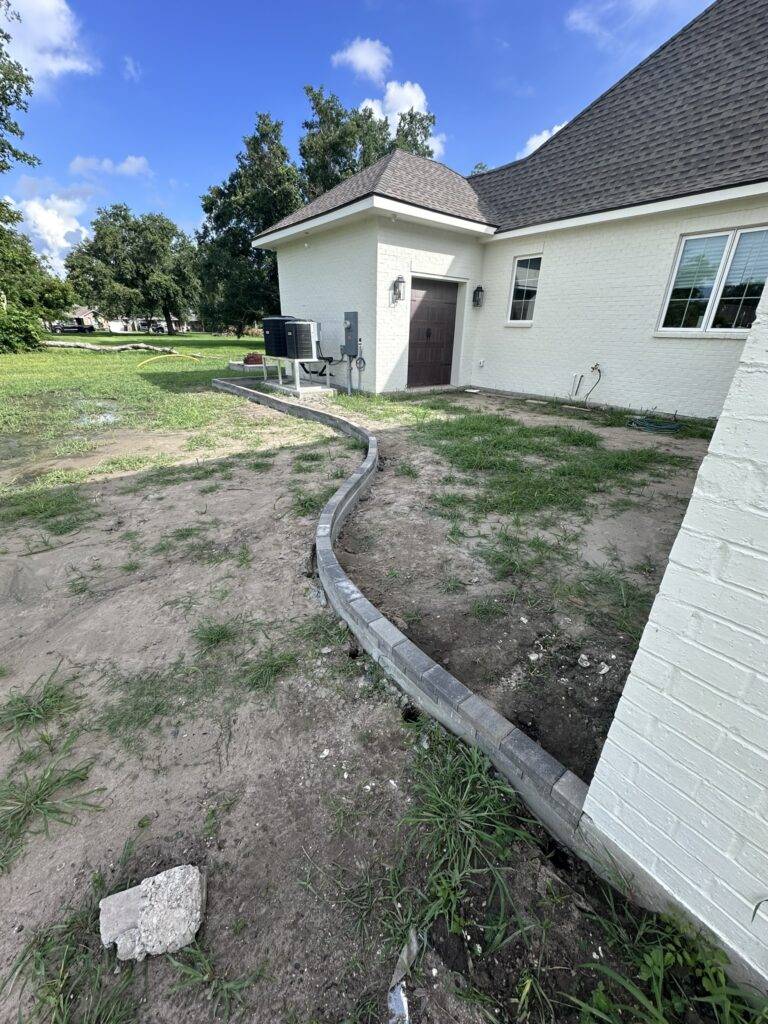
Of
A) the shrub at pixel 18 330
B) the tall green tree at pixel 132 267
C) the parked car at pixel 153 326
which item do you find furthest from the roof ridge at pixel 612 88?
the parked car at pixel 153 326

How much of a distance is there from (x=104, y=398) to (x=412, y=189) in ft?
25.4

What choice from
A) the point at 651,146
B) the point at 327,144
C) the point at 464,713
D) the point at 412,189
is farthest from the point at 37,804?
the point at 327,144

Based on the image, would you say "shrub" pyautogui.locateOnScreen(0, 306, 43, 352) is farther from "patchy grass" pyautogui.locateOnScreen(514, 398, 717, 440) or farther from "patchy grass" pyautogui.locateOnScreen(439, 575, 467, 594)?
"patchy grass" pyautogui.locateOnScreen(439, 575, 467, 594)

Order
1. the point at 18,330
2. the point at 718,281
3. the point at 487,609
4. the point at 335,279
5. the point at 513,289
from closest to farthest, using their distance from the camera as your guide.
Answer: the point at 487,609 < the point at 718,281 < the point at 513,289 < the point at 335,279 < the point at 18,330

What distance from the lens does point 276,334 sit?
8.30 m

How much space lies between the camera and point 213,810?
1.45m

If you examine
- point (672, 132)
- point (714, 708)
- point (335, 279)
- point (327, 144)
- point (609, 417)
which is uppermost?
point (327, 144)

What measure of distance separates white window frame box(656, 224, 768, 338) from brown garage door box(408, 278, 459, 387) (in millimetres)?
4423

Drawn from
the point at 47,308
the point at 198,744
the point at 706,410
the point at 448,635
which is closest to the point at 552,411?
the point at 706,410

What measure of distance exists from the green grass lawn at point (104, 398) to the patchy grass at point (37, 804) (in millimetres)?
5733

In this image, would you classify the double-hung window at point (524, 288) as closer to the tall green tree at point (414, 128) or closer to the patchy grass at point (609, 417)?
the patchy grass at point (609, 417)

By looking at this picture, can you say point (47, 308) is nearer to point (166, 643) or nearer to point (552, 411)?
point (552, 411)

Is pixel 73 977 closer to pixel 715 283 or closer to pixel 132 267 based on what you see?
pixel 715 283

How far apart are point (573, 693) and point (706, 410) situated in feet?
23.5
